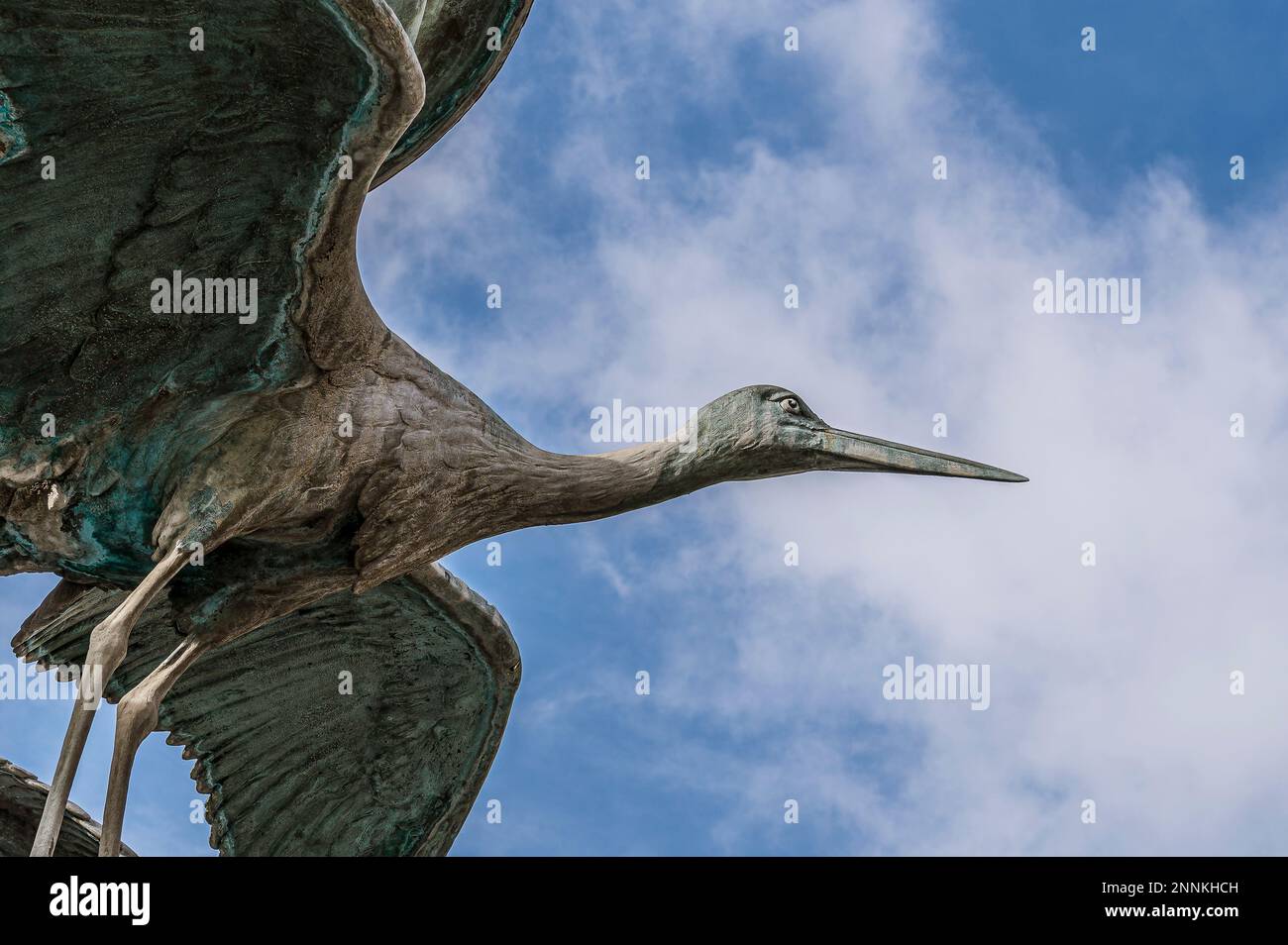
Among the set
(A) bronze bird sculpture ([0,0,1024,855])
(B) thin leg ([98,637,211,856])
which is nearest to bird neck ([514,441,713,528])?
(A) bronze bird sculpture ([0,0,1024,855])

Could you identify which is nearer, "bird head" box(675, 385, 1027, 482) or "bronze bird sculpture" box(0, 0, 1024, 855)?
"bronze bird sculpture" box(0, 0, 1024, 855)

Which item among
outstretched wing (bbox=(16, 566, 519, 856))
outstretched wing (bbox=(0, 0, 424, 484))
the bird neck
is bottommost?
outstretched wing (bbox=(16, 566, 519, 856))

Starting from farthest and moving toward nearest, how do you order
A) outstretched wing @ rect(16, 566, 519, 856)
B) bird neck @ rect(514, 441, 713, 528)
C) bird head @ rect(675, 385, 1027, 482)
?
outstretched wing @ rect(16, 566, 519, 856) < bird head @ rect(675, 385, 1027, 482) < bird neck @ rect(514, 441, 713, 528)

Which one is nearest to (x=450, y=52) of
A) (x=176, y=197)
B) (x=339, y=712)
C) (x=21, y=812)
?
(x=176, y=197)

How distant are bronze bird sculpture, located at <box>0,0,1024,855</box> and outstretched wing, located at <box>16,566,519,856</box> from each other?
32mm

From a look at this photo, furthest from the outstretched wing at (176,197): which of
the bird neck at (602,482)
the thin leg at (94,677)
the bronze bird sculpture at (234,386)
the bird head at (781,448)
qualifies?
the bird head at (781,448)

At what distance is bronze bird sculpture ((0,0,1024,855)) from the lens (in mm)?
7676

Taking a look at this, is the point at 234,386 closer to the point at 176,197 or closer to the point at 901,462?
the point at 176,197

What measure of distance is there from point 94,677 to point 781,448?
306 centimetres

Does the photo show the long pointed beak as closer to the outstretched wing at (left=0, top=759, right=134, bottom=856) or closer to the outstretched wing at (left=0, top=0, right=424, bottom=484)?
the outstretched wing at (left=0, top=0, right=424, bottom=484)

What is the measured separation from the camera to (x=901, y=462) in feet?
30.8

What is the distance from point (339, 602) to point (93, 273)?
2357mm
